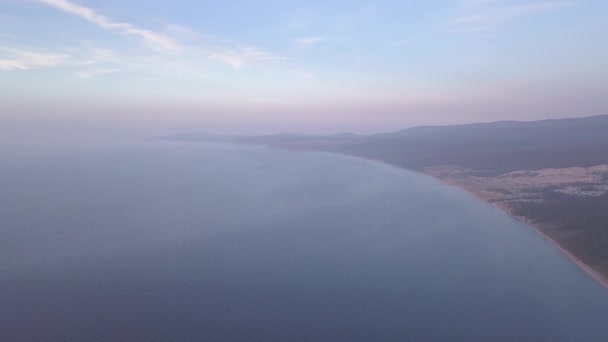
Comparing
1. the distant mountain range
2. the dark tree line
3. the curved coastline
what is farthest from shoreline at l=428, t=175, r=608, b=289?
the distant mountain range

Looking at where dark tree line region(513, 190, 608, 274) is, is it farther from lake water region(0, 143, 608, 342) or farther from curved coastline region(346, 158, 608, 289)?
lake water region(0, 143, 608, 342)

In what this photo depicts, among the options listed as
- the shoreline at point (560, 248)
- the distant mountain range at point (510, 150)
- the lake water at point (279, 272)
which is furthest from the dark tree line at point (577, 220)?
the distant mountain range at point (510, 150)

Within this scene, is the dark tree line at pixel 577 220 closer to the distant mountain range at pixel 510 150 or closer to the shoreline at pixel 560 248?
the shoreline at pixel 560 248

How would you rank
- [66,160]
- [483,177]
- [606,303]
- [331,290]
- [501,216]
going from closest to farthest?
[606,303] → [331,290] → [501,216] → [483,177] → [66,160]

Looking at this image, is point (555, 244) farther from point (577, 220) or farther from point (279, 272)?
point (279, 272)

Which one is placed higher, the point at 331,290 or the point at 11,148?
the point at 11,148

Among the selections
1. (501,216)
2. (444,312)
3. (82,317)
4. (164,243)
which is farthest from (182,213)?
(501,216)

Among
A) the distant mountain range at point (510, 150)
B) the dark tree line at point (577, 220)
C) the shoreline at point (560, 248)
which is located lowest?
the shoreline at point (560, 248)

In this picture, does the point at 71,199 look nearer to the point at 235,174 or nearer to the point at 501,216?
the point at 235,174

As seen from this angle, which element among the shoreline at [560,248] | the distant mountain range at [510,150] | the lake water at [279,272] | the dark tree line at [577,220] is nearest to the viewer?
the lake water at [279,272]
